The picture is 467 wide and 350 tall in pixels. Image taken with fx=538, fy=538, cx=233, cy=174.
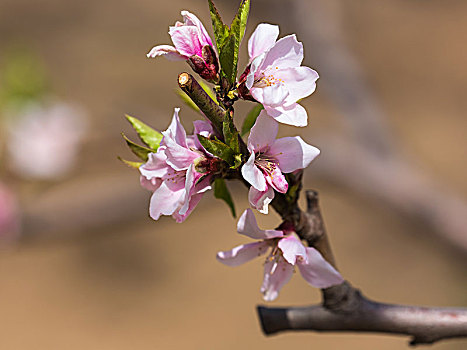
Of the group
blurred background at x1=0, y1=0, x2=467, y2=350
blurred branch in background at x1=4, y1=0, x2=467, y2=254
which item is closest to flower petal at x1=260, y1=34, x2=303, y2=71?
blurred background at x1=0, y1=0, x2=467, y2=350

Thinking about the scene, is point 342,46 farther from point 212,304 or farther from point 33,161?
point 212,304

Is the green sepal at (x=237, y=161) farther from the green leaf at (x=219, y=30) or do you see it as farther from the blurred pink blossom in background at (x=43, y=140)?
the blurred pink blossom in background at (x=43, y=140)

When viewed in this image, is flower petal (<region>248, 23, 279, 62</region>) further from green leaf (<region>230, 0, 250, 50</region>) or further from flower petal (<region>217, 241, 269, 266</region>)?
flower petal (<region>217, 241, 269, 266</region>)

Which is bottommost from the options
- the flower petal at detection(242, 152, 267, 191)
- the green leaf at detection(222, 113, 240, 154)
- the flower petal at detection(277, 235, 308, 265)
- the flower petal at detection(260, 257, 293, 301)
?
the flower petal at detection(260, 257, 293, 301)

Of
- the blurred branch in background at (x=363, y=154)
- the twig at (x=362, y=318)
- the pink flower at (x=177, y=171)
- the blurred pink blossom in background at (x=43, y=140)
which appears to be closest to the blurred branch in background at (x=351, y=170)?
the blurred branch in background at (x=363, y=154)

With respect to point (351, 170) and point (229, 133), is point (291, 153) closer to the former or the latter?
point (229, 133)
